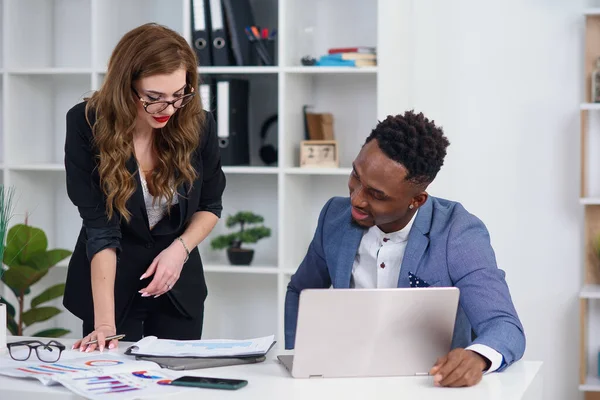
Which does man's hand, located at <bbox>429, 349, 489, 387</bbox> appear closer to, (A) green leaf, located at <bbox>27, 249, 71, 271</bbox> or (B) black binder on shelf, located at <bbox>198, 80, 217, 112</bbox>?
(B) black binder on shelf, located at <bbox>198, 80, 217, 112</bbox>

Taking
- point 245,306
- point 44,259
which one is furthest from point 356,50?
point 44,259

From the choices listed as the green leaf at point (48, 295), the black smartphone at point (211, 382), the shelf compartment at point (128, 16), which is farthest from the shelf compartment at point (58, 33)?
the black smartphone at point (211, 382)

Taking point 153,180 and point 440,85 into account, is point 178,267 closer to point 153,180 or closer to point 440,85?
point 153,180

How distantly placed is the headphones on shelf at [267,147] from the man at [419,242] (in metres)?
1.52

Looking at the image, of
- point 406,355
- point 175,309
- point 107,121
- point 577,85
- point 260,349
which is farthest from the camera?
point 577,85

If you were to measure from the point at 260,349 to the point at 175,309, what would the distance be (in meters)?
0.59

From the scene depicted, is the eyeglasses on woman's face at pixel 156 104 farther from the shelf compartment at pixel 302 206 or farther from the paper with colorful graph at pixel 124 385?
the shelf compartment at pixel 302 206

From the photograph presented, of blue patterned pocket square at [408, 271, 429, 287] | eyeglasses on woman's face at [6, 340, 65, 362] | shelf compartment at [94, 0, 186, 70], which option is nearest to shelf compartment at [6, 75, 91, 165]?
shelf compartment at [94, 0, 186, 70]

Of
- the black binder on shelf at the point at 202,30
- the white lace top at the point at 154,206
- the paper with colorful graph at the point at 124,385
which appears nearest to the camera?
the paper with colorful graph at the point at 124,385

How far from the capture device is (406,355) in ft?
5.66

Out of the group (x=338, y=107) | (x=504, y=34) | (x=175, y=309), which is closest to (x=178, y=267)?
(x=175, y=309)

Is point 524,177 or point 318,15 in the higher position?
point 318,15

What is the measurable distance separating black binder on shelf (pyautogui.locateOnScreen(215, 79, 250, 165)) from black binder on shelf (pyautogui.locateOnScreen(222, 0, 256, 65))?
0.10 metres

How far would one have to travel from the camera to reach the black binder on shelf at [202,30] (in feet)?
11.3
